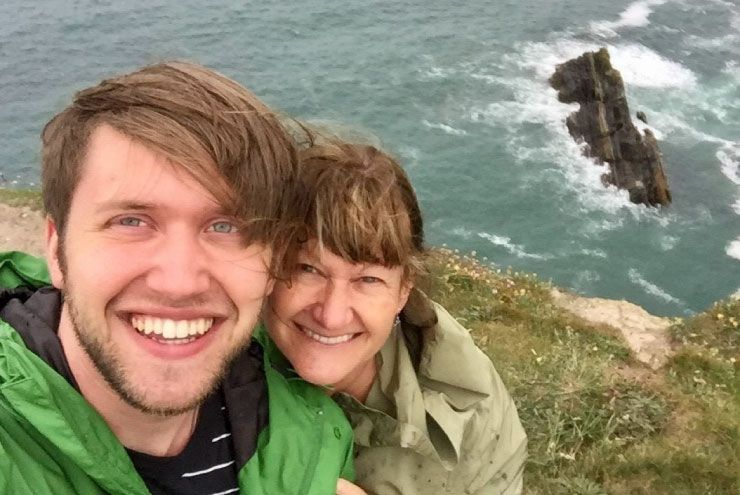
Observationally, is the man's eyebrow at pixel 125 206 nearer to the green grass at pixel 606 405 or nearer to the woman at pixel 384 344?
the woman at pixel 384 344

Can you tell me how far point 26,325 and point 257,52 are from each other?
1571 inches

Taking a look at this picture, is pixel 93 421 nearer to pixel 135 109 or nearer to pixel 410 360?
pixel 135 109

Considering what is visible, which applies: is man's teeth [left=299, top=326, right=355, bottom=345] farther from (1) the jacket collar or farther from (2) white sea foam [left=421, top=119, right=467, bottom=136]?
(2) white sea foam [left=421, top=119, right=467, bottom=136]

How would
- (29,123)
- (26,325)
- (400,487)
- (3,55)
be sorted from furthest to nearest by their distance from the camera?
(3,55), (29,123), (400,487), (26,325)

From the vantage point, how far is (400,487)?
4.14 m

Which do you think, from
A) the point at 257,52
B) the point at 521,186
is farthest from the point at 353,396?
the point at 257,52

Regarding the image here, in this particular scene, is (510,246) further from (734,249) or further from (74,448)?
(74,448)

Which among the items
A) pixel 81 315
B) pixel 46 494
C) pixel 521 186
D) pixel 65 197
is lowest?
pixel 521 186

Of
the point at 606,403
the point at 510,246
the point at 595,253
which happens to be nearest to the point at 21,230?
the point at 606,403

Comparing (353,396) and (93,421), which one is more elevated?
(93,421)

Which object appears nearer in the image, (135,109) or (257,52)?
(135,109)

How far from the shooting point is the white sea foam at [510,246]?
92.9 feet

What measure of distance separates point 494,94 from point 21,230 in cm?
2696

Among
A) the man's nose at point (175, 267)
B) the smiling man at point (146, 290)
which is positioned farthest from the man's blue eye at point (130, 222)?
the man's nose at point (175, 267)
